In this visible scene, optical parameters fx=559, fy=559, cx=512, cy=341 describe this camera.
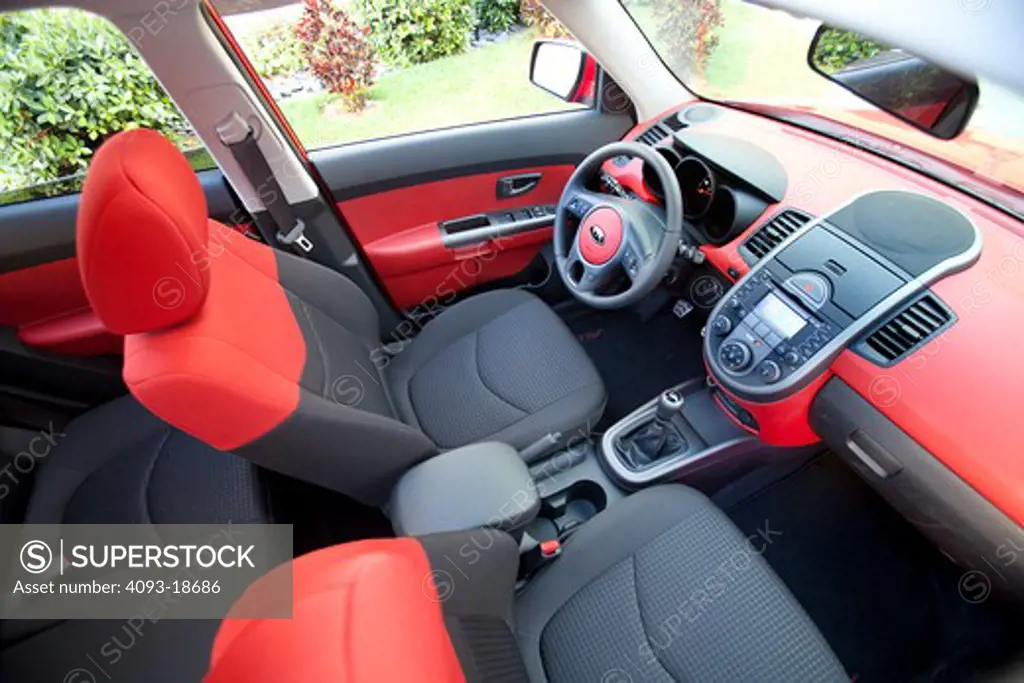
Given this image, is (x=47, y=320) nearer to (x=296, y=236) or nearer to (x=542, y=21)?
(x=296, y=236)

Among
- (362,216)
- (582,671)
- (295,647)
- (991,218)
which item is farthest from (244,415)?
(991,218)

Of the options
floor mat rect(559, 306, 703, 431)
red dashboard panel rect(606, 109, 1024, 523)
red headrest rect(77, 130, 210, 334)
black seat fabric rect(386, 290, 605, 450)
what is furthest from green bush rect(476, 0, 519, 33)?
red headrest rect(77, 130, 210, 334)

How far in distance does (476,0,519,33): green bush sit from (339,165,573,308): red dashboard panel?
158cm

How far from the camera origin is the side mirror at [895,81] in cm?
108

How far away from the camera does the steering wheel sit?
4.76 ft

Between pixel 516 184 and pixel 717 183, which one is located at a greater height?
pixel 717 183

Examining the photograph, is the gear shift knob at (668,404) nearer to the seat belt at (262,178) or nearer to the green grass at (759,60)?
the green grass at (759,60)

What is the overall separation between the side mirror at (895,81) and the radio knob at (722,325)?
63 cm

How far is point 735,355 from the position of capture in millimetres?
1438

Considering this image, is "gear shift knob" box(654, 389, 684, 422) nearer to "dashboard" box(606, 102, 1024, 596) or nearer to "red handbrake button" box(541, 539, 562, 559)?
"dashboard" box(606, 102, 1024, 596)

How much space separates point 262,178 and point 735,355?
4.93ft

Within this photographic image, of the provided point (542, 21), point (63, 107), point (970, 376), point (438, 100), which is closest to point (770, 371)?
point (970, 376)

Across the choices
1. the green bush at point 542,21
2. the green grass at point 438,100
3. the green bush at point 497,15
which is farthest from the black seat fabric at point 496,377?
the green bush at point 497,15

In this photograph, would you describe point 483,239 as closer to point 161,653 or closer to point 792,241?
point 792,241
